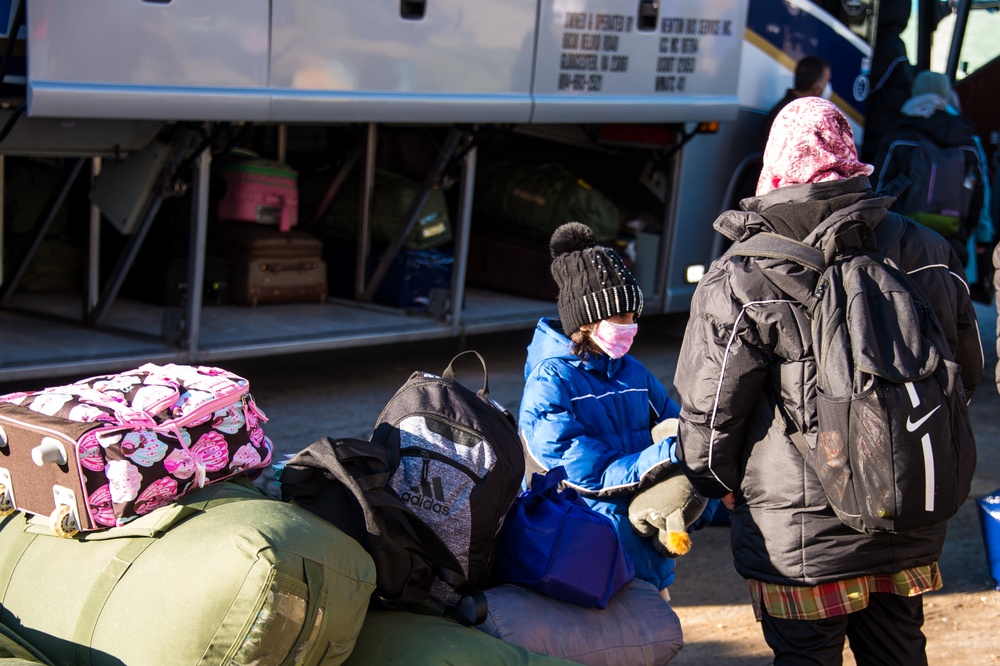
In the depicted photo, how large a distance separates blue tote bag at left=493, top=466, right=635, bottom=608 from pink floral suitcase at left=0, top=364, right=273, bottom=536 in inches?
24.5

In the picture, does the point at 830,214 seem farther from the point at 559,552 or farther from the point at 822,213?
the point at 559,552

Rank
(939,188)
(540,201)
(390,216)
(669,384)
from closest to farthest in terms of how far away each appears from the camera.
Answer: (939,188) → (390,216) → (669,384) → (540,201)

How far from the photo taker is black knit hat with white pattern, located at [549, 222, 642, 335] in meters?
2.85

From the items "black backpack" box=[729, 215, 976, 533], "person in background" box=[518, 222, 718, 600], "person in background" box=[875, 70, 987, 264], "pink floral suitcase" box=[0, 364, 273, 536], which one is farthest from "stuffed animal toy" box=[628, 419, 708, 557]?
"person in background" box=[875, 70, 987, 264]

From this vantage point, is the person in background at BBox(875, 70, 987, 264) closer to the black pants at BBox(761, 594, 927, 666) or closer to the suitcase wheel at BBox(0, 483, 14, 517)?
the black pants at BBox(761, 594, 927, 666)

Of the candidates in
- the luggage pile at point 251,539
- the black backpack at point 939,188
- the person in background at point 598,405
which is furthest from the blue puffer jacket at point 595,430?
the black backpack at point 939,188

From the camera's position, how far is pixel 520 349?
23.4 ft

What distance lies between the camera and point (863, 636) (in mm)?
2602

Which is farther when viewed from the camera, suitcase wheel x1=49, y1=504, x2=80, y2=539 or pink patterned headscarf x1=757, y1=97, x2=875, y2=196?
pink patterned headscarf x1=757, y1=97, x2=875, y2=196

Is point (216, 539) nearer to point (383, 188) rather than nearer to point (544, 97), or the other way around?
point (544, 97)

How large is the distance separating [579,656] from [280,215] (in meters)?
4.03

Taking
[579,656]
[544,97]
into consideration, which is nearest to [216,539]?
[579,656]

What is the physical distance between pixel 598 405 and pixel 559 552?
1.82 ft

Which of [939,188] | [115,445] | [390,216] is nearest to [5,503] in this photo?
[115,445]
